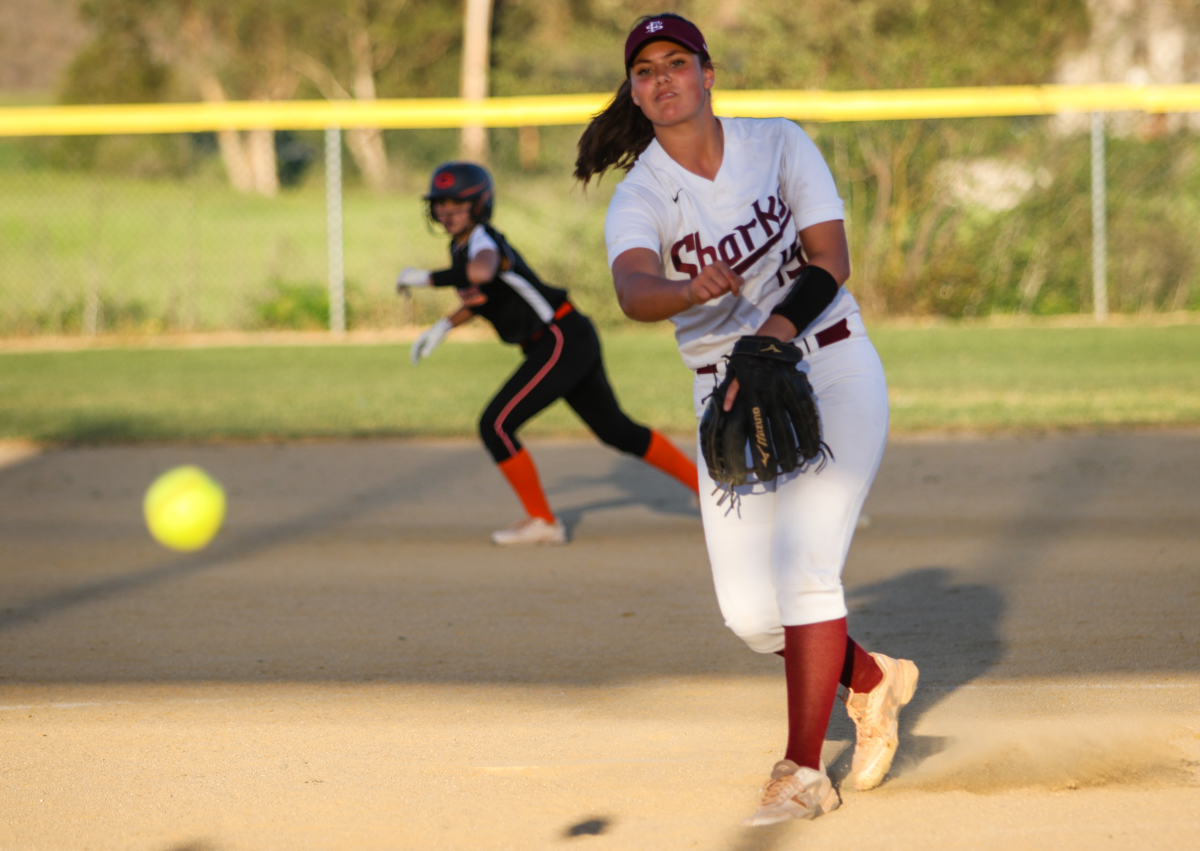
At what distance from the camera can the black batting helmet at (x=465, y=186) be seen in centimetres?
583

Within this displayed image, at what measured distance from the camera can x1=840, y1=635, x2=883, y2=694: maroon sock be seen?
313cm

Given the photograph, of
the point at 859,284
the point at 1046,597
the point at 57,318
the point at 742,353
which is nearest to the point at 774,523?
the point at 742,353

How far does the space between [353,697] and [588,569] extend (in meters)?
1.78

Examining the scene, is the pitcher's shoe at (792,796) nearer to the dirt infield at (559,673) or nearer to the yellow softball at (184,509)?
the dirt infield at (559,673)

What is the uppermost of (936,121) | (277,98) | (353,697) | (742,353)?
(277,98)

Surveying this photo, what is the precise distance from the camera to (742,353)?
284 cm

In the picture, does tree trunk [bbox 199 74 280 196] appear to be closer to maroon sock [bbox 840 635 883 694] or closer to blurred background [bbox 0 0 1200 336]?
blurred background [bbox 0 0 1200 336]

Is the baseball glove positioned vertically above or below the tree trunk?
below

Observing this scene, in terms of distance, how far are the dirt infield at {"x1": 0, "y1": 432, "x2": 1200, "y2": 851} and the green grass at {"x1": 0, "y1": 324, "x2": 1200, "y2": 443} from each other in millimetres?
1704

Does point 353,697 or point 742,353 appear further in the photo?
point 353,697

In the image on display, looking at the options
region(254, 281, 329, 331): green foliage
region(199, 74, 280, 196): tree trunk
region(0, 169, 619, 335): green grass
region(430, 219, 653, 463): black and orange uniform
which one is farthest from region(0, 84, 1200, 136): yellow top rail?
region(430, 219, 653, 463): black and orange uniform

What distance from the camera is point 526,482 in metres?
5.96

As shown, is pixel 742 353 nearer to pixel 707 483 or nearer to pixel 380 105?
pixel 707 483

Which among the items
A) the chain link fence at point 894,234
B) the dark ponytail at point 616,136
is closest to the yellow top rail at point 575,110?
the chain link fence at point 894,234
